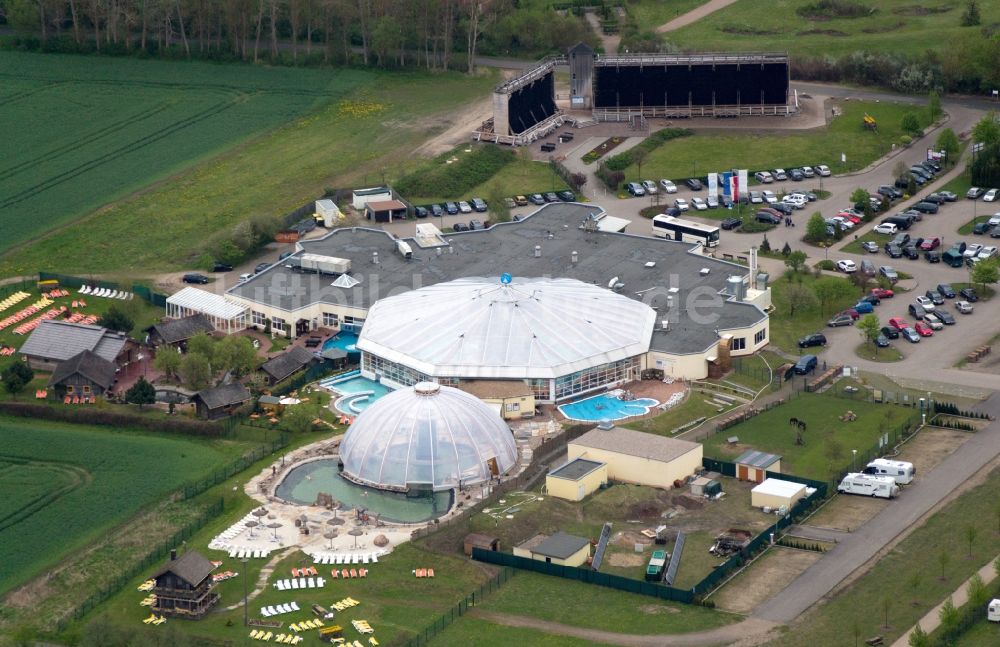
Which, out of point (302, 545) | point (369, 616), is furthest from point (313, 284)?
point (369, 616)

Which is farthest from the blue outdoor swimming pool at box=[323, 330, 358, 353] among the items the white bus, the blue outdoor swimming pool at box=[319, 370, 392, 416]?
the white bus

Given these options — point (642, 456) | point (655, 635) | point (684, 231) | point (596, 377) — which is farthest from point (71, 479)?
point (684, 231)

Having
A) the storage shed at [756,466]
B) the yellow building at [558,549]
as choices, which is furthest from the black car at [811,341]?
the yellow building at [558,549]

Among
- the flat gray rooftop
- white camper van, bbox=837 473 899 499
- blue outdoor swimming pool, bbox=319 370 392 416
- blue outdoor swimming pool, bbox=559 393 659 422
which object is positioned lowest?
blue outdoor swimming pool, bbox=319 370 392 416

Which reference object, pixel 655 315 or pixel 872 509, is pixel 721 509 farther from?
pixel 655 315

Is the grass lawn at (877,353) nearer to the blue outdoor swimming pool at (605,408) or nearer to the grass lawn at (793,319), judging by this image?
the grass lawn at (793,319)

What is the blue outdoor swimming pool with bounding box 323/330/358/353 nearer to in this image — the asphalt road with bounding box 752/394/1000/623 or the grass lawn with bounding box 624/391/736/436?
the grass lawn with bounding box 624/391/736/436
